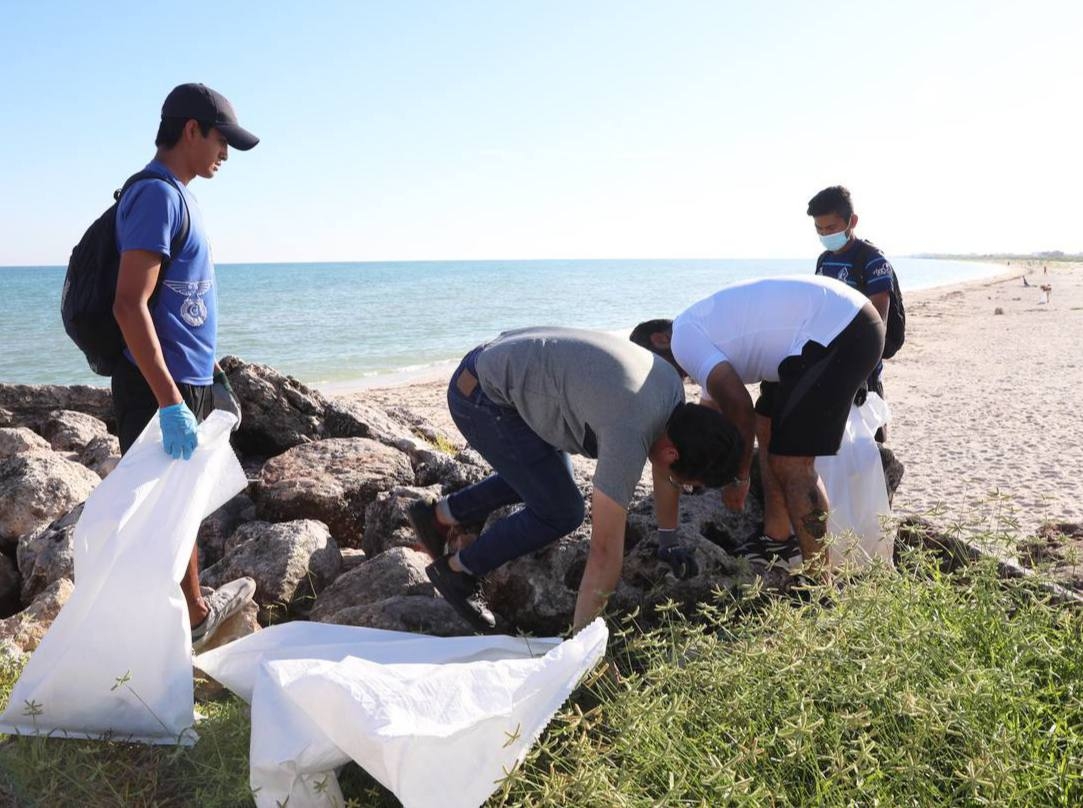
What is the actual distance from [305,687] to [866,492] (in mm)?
2616

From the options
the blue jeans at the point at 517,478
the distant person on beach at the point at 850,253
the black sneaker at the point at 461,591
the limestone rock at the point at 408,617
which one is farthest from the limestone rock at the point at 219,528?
the distant person on beach at the point at 850,253

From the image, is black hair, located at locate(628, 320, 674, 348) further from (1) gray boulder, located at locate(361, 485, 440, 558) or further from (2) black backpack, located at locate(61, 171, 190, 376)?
(2) black backpack, located at locate(61, 171, 190, 376)

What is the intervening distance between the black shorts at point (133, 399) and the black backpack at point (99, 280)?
10 cm

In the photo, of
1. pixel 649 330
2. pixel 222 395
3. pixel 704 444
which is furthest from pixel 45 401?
pixel 704 444

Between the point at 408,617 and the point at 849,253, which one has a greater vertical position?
→ the point at 849,253

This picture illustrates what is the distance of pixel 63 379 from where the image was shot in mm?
17250

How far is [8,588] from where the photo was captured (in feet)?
13.5

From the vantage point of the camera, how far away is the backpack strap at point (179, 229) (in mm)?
2832

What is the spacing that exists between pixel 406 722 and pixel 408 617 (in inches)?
51.5

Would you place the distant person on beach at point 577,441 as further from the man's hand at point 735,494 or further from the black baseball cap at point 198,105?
the black baseball cap at point 198,105

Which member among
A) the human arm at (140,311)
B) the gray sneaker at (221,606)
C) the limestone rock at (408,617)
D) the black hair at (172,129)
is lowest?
the limestone rock at (408,617)

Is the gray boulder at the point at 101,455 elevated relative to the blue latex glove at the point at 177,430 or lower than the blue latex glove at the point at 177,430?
lower

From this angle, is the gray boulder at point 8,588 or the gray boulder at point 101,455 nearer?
the gray boulder at point 8,588

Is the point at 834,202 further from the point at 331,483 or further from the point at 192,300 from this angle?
the point at 192,300
